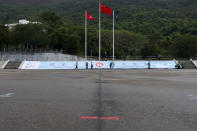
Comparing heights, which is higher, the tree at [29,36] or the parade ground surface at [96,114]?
the tree at [29,36]

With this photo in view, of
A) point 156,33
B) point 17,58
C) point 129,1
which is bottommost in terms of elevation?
point 17,58

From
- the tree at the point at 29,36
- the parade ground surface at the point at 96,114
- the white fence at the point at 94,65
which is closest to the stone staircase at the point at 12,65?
the white fence at the point at 94,65

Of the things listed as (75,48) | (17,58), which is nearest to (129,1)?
(75,48)

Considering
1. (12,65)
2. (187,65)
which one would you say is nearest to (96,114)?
(12,65)

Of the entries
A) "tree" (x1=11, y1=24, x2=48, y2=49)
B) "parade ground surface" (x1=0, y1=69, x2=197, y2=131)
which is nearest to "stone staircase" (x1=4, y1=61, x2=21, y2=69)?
"tree" (x1=11, y1=24, x2=48, y2=49)

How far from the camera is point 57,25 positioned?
7612cm

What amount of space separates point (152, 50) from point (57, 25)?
29906 millimetres

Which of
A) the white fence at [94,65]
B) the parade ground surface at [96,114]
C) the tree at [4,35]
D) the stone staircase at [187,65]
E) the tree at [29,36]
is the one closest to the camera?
the parade ground surface at [96,114]

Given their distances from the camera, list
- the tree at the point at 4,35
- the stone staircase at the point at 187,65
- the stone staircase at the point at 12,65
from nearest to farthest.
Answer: the stone staircase at the point at 12,65 → the stone staircase at the point at 187,65 → the tree at the point at 4,35

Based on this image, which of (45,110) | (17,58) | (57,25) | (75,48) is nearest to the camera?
(45,110)

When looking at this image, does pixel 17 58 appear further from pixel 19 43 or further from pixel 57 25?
pixel 57 25

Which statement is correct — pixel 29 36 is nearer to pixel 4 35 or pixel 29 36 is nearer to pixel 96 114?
pixel 4 35

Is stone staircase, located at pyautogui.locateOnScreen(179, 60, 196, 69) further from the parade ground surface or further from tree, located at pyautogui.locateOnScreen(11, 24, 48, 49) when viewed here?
the parade ground surface

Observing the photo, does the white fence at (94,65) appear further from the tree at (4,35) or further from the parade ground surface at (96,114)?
the parade ground surface at (96,114)
